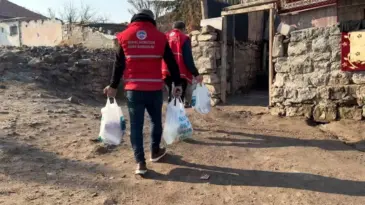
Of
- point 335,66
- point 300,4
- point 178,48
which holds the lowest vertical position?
point 335,66

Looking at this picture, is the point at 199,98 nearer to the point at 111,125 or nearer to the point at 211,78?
the point at 111,125

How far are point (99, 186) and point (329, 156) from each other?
262 cm

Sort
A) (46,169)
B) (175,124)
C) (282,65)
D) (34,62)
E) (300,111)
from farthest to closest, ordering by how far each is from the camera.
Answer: (34,62) → (282,65) → (300,111) → (175,124) → (46,169)

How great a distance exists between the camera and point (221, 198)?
313 centimetres

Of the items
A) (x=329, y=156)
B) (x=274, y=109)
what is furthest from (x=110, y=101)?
(x=274, y=109)

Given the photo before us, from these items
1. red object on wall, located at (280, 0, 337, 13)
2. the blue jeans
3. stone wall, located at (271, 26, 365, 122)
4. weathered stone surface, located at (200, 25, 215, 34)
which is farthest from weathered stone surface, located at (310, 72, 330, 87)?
the blue jeans

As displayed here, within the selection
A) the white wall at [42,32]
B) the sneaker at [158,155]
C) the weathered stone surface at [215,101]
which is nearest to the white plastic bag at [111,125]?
the sneaker at [158,155]

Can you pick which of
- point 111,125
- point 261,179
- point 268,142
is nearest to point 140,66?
point 111,125

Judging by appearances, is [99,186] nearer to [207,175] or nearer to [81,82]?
[207,175]

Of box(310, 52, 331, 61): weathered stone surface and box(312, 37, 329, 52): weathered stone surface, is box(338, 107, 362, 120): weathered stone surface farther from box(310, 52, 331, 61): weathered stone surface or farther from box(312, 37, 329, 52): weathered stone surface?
box(312, 37, 329, 52): weathered stone surface

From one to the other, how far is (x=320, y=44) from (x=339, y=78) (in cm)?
62

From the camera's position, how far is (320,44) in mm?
5797

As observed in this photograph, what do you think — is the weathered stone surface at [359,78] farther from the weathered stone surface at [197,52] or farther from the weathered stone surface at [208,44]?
the weathered stone surface at [197,52]

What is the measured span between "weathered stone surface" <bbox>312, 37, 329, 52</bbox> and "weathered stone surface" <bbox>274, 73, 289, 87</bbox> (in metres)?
0.71
